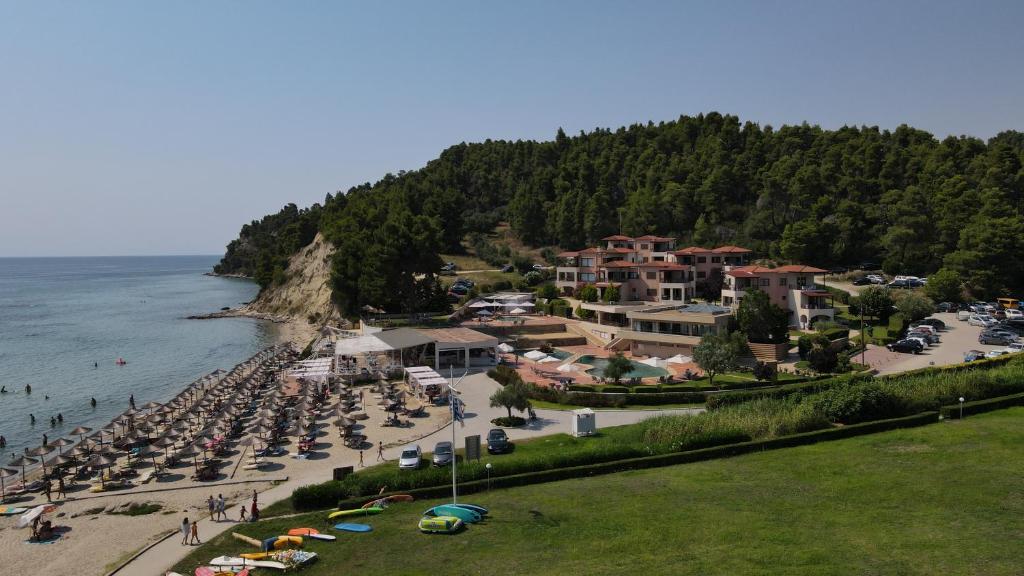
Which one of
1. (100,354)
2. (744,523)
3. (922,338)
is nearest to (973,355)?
(922,338)

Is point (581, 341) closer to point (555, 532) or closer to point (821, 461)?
point (821, 461)

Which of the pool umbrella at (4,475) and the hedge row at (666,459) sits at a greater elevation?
the hedge row at (666,459)

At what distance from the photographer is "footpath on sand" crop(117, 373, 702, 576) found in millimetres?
21547

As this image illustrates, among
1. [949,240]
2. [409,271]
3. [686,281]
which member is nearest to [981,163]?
[949,240]

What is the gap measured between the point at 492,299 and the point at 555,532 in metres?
54.0

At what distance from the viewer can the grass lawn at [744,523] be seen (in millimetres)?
17625

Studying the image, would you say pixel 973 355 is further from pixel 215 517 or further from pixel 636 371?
pixel 215 517

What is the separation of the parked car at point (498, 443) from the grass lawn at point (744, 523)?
5.21 m

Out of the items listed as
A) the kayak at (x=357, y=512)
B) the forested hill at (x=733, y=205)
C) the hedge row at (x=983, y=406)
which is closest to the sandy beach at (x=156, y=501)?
the kayak at (x=357, y=512)

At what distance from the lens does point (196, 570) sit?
19719 mm

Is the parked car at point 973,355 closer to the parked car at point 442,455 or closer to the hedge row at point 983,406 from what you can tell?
the hedge row at point 983,406

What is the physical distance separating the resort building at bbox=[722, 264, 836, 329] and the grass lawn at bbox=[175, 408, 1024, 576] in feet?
108

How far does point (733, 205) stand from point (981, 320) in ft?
139

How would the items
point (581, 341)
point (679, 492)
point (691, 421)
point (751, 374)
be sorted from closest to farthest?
point (679, 492)
point (691, 421)
point (751, 374)
point (581, 341)
